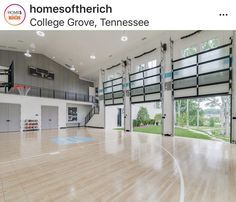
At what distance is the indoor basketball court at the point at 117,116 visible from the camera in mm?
2779

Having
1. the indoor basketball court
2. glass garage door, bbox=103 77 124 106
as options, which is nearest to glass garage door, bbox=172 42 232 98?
the indoor basketball court

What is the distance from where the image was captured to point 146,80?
33.9 ft

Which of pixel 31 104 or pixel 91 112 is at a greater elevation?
pixel 31 104

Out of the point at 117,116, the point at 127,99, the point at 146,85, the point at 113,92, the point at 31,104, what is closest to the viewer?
the point at 146,85

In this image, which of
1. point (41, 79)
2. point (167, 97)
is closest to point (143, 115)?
point (167, 97)

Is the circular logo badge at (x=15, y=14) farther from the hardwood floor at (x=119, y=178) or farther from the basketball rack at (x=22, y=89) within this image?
the basketball rack at (x=22, y=89)

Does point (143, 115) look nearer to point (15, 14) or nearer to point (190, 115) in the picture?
point (190, 115)

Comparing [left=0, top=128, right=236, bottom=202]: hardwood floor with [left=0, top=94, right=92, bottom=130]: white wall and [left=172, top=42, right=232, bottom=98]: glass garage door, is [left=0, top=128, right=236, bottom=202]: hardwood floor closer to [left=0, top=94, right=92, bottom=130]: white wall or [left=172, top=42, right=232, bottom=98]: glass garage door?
[left=172, top=42, right=232, bottom=98]: glass garage door

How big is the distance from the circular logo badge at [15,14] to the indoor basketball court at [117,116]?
363cm

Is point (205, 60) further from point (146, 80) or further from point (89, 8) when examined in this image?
point (89, 8)

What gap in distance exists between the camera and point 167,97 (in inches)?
352

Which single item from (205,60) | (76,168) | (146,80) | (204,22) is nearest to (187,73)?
(205,60)

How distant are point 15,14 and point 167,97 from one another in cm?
787

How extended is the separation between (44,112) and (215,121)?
47.5 ft
